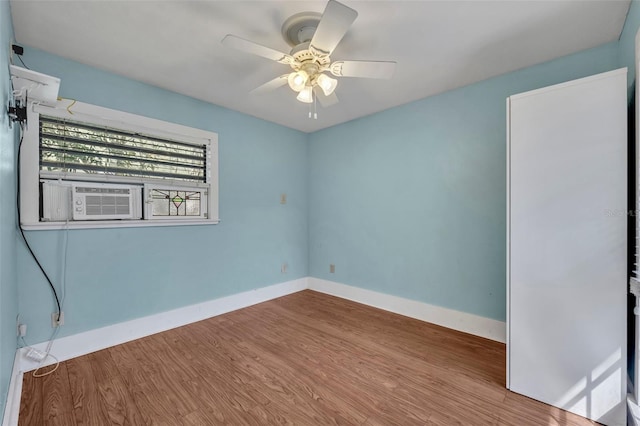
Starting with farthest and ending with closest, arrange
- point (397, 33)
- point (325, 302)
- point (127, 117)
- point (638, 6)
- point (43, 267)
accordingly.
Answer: point (325, 302) < point (127, 117) < point (43, 267) < point (397, 33) < point (638, 6)

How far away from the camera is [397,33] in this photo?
5.97 ft

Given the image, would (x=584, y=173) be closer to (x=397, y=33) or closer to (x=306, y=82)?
(x=397, y=33)

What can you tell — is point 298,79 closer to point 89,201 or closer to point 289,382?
point 89,201

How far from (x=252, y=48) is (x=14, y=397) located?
2.54m

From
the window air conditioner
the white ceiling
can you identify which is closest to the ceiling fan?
the white ceiling

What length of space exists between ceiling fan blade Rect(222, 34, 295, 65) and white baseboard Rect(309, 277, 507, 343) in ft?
8.79

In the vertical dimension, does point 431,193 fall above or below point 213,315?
above

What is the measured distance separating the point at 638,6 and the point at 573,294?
1648mm

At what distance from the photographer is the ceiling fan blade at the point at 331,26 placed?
4.27 feet

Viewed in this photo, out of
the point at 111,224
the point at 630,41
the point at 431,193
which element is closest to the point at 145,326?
the point at 111,224

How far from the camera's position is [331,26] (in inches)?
56.0

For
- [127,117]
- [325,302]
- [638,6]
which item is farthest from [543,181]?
[127,117]

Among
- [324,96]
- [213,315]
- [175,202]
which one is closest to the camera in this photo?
[324,96]

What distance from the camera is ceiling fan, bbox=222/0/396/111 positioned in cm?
146
